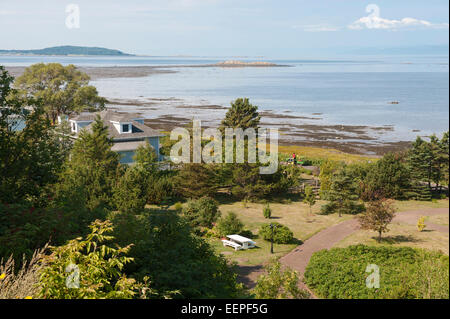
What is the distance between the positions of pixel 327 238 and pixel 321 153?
120 feet

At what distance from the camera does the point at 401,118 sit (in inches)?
3733

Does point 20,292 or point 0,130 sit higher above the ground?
point 0,130

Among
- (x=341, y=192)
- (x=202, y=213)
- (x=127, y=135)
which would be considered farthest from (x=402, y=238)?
(x=127, y=135)

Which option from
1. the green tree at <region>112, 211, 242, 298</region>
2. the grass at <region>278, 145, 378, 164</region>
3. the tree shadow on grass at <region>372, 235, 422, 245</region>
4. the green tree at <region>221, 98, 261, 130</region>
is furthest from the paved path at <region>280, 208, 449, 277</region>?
the grass at <region>278, 145, 378, 164</region>

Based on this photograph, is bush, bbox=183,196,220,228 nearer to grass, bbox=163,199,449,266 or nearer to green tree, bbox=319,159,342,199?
grass, bbox=163,199,449,266

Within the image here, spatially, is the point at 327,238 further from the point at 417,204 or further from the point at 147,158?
the point at 147,158

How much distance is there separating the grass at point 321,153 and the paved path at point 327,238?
2365 cm

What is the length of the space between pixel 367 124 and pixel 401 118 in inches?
420

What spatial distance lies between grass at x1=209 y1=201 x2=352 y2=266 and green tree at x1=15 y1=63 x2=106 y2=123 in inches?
1884

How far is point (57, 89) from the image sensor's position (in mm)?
76500

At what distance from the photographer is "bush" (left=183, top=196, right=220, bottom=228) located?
2955 centimetres

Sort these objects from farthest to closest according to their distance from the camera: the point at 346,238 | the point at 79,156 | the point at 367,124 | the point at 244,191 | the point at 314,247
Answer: the point at 367,124 < the point at 244,191 < the point at 79,156 < the point at 346,238 < the point at 314,247
